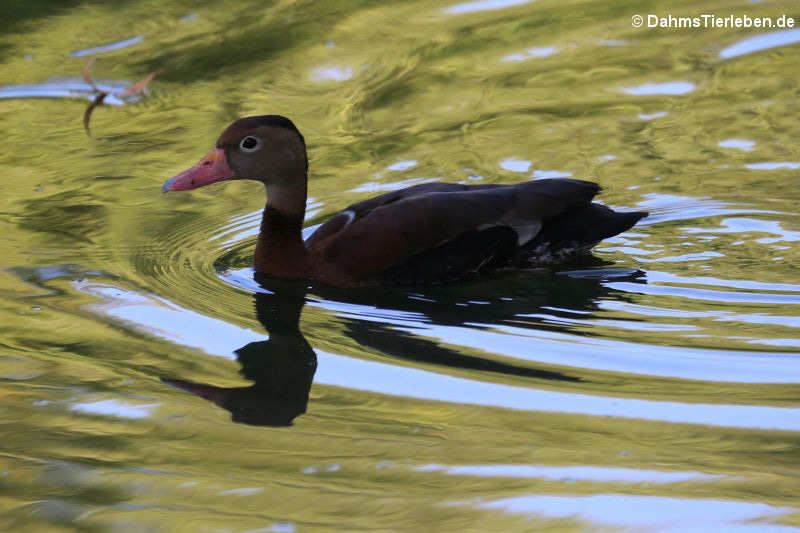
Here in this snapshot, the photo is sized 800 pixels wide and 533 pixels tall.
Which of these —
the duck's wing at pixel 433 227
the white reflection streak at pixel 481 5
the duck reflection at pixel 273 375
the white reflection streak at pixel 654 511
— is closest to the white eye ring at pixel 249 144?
the duck's wing at pixel 433 227

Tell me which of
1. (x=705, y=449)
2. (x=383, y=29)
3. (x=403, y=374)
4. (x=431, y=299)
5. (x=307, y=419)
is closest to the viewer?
(x=705, y=449)

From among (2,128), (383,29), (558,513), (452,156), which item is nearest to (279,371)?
(558,513)

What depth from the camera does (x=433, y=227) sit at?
19.7 ft

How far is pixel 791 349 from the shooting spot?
4.91 m

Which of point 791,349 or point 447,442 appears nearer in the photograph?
point 447,442

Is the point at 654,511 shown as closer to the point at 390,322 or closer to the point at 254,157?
the point at 390,322

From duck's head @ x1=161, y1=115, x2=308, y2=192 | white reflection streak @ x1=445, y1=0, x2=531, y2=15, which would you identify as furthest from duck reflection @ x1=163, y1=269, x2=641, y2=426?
white reflection streak @ x1=445, y1=0, x2=531, y2=15

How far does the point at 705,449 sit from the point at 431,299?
6.99 feet

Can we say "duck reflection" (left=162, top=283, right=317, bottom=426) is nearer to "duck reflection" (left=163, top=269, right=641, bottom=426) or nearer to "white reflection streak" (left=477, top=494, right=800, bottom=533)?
"duck reflection" (left=163, top=269, right=641, bottom=426)

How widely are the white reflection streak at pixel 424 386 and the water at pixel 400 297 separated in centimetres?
1

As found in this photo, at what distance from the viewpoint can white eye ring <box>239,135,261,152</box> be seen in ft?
20.3

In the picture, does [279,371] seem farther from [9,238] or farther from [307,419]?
[9,238]

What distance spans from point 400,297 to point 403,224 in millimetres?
358

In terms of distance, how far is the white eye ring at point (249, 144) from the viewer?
20.3 ft
